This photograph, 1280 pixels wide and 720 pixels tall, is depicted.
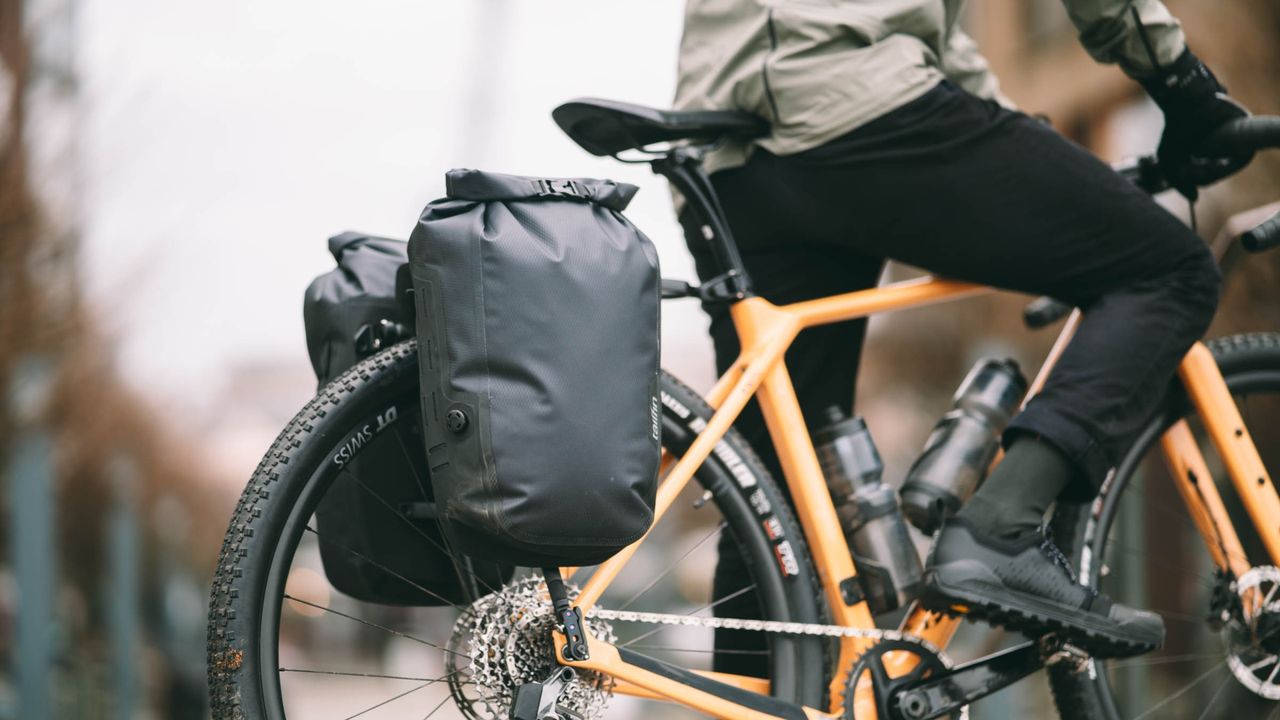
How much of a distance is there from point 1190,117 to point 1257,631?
3.11 ft

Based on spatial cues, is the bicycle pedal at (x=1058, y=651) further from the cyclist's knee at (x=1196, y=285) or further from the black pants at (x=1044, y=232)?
the cyclist's knee at (x=1196, y=285)

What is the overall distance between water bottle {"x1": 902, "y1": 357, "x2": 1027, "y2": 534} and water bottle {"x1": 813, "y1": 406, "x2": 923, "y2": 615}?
52 mm

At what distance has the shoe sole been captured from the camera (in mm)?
2021

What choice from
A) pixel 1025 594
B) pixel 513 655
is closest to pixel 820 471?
pixel 1025 594

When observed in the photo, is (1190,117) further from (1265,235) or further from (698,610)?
(698,610)

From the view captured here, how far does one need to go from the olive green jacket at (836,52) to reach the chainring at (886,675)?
0.86 metres

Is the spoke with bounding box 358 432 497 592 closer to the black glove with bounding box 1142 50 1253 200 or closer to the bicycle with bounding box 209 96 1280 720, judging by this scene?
the bicycle with bounding box 209 96 1280 720

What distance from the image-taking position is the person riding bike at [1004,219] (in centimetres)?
209

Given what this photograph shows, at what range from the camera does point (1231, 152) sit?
2.29 meters

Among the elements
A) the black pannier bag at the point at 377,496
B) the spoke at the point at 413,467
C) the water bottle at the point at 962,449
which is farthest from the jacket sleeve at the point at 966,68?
the spoke at the point at 413,467

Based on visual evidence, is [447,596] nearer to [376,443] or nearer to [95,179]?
[376,443]

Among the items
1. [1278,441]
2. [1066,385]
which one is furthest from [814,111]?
[1278,441]

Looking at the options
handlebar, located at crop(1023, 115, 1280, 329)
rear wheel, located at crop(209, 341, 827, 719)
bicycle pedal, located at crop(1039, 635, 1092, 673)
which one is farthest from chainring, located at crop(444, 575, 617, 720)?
handlebar, located at crop(1023, 115, 1280, 329)

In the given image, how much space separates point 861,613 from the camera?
2.16 metres
